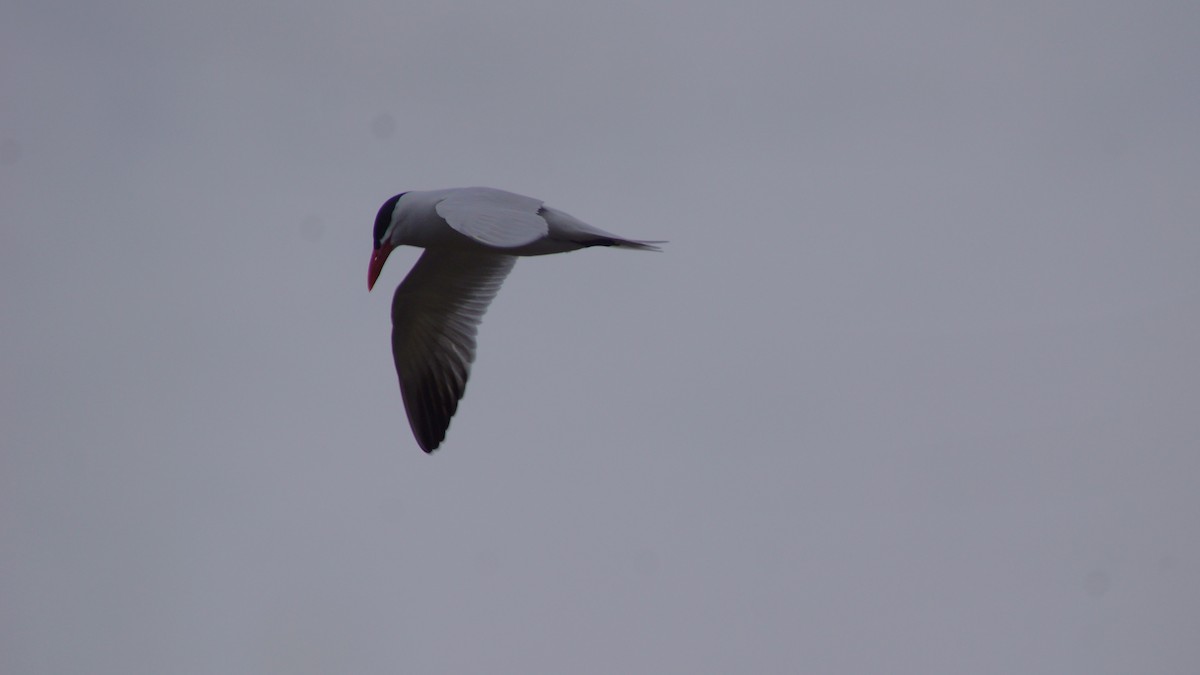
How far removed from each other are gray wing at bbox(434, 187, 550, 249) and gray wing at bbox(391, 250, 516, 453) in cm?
166

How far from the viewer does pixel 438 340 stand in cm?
1038

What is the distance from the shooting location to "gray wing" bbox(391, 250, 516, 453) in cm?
1030

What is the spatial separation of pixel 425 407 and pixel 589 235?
272cm

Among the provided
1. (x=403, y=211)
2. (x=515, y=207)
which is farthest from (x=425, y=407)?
(x=515, y=207)

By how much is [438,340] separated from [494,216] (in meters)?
3.16

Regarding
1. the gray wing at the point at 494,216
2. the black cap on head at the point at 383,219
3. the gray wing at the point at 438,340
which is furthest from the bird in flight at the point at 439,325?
the gray wing at the point at 494,216

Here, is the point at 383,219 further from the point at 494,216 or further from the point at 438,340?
the point at 494,216

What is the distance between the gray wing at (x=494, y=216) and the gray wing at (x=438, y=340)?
166 centimetres

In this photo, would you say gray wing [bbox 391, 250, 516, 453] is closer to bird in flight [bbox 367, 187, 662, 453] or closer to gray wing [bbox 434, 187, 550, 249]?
bird in flight [bbox 367, 187, 662, 453]

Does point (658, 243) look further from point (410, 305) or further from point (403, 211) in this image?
point (410, 305)

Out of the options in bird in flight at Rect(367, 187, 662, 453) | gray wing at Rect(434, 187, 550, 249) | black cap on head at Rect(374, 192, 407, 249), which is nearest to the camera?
gray wing at Rect(434, 187, 550, 249)

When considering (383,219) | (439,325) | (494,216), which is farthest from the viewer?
(439,325)

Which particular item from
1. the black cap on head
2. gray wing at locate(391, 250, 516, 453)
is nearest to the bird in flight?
gray wing at locate(391, 250, 516, 453)

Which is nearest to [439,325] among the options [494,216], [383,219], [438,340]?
[438,340]
